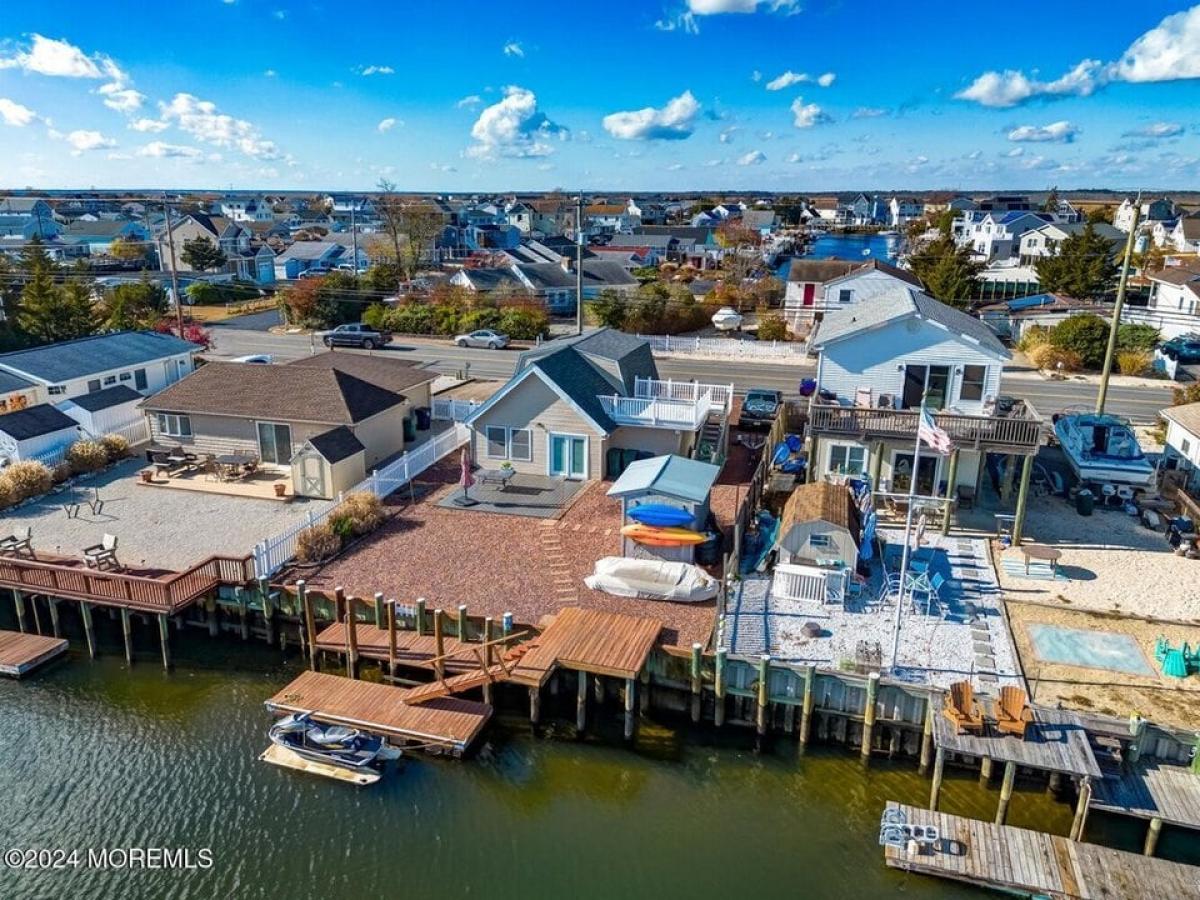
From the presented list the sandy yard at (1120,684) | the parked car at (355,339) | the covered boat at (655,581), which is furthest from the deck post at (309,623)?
the parked car at (355,339)

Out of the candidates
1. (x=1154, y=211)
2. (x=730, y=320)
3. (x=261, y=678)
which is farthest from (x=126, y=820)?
(x=1154, y=211)

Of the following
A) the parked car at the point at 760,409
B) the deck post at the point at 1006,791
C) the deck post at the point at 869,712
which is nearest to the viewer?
the deck post at the point at 1006,791

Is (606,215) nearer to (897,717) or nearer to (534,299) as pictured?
(534,299)

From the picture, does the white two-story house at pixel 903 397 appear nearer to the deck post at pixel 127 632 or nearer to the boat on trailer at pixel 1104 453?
the boat on trailer at pixel 1104 453

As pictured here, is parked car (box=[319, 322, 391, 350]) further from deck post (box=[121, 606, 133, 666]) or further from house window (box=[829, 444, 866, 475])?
house window (box=[829, 444, 866, 475])

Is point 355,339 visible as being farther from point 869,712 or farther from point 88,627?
point 869,712

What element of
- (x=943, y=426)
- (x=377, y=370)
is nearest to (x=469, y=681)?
(x=943, y=426)
